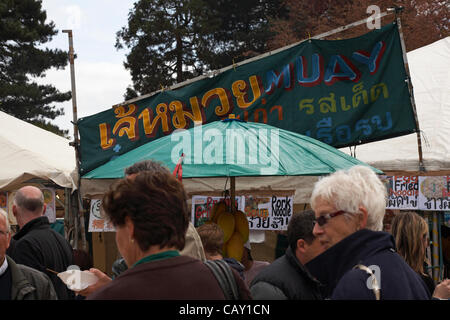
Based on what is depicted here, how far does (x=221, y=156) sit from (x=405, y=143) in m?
4.81

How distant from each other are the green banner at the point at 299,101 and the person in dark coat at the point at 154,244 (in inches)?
235

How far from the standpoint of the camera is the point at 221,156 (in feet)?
16.2

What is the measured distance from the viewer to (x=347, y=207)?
2457 mm

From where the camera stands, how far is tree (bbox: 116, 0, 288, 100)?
90.0ft

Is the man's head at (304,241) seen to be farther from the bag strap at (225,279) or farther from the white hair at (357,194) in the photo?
the bag strap at (225,279)

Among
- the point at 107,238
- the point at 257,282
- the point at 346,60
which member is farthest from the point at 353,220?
the point at 107,238

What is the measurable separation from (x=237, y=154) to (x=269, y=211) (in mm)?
2571

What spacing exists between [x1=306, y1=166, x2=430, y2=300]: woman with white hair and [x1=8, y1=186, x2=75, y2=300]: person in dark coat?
2.72 m

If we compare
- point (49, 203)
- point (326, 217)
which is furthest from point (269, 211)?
point (326, 217)

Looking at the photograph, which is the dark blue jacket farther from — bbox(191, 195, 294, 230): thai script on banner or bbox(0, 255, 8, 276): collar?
bbox(191, 195, 294, 230): thai script on banner

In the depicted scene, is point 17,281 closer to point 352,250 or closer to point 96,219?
point 352,250

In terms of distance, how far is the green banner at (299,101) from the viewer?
296 inches

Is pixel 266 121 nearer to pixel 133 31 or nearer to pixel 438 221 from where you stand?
pixel 438 221

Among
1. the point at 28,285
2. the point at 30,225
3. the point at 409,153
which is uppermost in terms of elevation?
the point at 409,153
